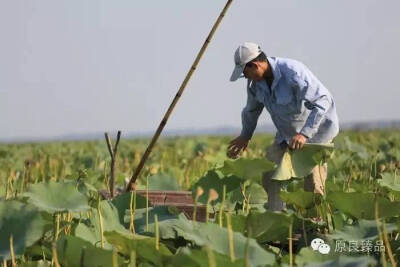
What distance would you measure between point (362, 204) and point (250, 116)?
1.44 metres

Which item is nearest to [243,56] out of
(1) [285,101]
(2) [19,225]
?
(1) [285,101]

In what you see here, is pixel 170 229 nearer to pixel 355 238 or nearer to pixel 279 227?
pixel 279 227

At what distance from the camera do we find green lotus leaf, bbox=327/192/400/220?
5.99ft

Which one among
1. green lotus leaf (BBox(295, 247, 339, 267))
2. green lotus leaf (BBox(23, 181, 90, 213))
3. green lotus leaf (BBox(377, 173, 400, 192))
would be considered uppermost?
green lotus leaf (BBox(377, 173, 400, 192))

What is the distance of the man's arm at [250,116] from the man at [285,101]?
25 mm

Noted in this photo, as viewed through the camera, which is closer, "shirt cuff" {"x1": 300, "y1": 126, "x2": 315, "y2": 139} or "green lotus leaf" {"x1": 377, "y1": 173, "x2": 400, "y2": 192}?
"green lotus leaf" {"x1": 377, "y1": 173, "x2": 400, "y2": 192}

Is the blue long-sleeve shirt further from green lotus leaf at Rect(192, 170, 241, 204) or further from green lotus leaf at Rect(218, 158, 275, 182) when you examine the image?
green lotus leaf at Rect(218, 158, 275, 182)

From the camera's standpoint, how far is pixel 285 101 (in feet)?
9.71

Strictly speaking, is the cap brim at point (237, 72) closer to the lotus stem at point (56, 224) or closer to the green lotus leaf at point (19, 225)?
the lotus stem at point (56, 224)

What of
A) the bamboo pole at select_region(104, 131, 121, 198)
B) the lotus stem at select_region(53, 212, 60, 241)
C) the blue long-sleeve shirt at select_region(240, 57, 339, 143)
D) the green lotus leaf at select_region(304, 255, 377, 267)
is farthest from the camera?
the blue long-sleeve shirt at select_region(240, 57, 339, 143)

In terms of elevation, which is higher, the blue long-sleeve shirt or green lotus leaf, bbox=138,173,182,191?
the blue long-sleeve shirt

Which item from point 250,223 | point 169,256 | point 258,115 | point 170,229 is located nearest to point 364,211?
point 250,223

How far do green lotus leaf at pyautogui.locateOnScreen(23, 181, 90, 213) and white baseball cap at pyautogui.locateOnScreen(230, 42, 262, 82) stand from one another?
1.14 m

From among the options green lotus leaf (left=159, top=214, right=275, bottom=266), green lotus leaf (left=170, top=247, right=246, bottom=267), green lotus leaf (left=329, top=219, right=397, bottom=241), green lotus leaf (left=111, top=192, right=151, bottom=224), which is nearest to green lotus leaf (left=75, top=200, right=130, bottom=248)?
green lotus leaf (left=111, top=192, right=151, bottom=224)
